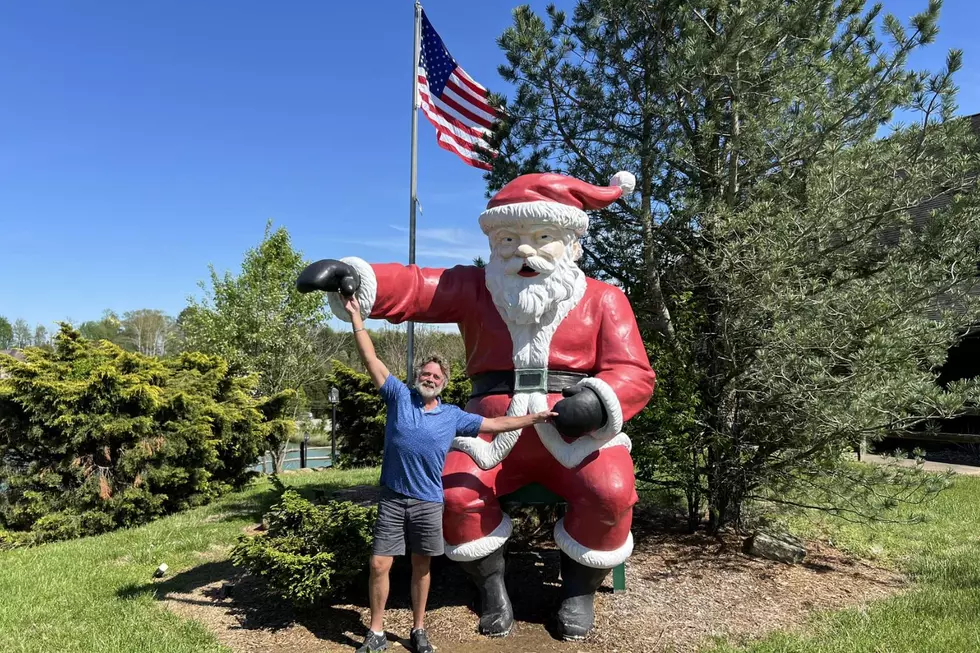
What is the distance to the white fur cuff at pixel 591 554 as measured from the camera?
3123 millimetres

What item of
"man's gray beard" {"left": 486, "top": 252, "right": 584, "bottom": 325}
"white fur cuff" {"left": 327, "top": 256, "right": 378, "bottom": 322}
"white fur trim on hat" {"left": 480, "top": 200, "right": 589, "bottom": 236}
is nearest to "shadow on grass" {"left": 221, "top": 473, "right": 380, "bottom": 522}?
"white fur cuff" {"left": 327, "top": 256, "right": 378, "bottom": 322}

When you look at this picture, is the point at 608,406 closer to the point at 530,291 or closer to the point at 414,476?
the point at 530,291

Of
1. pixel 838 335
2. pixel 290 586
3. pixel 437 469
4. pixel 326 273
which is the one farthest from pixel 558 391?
pixel 838 335

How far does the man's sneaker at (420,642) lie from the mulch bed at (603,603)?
11cm

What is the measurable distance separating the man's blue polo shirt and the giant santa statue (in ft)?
0.68

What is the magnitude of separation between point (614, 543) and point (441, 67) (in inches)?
162

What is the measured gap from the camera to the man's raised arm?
3.03 metres

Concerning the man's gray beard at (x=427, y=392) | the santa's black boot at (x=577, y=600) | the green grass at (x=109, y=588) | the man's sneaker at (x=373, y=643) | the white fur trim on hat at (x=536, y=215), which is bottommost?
the green grass at (x=109, y=588)

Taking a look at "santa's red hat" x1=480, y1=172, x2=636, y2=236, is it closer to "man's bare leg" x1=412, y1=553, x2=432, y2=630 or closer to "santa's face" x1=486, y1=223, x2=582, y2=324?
"santa's face" x1=486, y1=223, x2=582, y2=324

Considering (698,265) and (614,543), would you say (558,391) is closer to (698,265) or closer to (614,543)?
(614,543)

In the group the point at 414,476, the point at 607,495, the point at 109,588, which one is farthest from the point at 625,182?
the point at 109,588

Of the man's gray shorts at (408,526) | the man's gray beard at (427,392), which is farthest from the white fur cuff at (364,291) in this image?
the man's gray shorts at (408,526)

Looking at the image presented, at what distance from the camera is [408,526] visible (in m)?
3.00

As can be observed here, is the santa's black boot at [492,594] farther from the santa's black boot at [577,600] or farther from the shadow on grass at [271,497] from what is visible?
the shadow on grass at [271,497]
